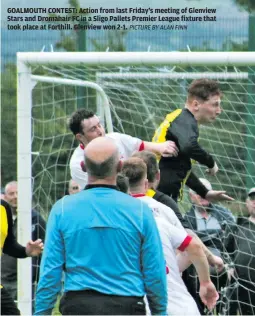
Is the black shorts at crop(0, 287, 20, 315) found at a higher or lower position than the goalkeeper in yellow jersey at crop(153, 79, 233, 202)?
lower

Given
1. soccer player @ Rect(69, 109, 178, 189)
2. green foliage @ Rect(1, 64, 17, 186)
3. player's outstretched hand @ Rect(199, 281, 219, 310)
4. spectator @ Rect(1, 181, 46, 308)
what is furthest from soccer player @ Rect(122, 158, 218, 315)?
green foliage @ Rect(1, 64, 17, 186)

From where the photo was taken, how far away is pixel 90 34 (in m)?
14.7

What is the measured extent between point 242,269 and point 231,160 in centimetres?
201

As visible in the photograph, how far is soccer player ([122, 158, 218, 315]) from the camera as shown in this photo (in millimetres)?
6746

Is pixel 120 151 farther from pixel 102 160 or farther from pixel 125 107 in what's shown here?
pixel 125 107

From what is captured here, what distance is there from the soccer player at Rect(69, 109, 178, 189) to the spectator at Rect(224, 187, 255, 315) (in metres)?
2.39

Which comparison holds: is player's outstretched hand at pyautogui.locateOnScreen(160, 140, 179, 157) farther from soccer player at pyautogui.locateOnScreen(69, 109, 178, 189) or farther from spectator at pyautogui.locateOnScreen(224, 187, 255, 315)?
spectator at pyautogui.locateOnScreen(224, 187, 255, 315)

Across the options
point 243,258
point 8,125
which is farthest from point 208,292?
point 8,125

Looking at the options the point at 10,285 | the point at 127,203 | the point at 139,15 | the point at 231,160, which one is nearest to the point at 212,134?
the point at 231,160

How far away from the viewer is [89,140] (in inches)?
330

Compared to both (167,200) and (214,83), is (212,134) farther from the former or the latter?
(167,200)

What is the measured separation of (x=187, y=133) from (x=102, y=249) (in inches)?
115

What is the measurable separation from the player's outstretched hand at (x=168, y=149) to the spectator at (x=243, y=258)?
2333 millimetres

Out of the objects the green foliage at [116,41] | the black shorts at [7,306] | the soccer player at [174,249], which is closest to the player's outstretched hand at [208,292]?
the soccer player at [174,249]
